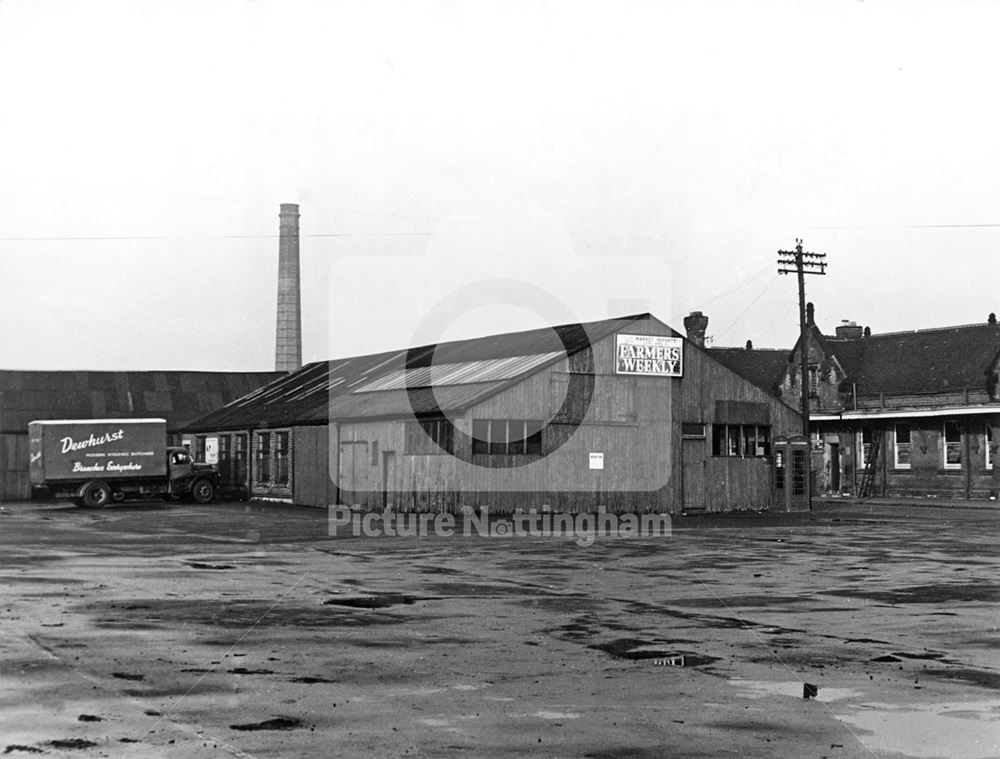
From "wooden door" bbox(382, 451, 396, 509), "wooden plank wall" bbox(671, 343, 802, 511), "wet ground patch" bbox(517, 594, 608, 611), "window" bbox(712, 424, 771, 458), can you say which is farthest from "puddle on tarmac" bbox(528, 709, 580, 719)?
"window" bbox(712, 424, 771, 458)

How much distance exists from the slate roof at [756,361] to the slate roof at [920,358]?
7.94 metres

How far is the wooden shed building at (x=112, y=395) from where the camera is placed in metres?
54.8

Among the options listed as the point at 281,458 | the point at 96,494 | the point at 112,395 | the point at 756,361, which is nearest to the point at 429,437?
the point at 281,458

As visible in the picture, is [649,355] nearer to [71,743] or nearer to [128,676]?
[128,676]

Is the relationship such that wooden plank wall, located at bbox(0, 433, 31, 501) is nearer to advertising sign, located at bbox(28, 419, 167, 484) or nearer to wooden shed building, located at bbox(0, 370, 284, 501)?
wooden shed building, located at bbox(0, 370, 284, 501)

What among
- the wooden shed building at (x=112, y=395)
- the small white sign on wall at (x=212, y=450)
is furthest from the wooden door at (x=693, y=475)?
the wooden shed building at (x=112, y=395)

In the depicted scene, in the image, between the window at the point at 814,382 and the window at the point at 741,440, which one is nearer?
the window at the point at 741,440

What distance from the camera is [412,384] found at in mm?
38500

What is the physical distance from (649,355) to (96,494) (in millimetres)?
19559

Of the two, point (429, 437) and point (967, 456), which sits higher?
point (429, 437)

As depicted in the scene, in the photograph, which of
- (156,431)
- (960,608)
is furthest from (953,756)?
(156,431)

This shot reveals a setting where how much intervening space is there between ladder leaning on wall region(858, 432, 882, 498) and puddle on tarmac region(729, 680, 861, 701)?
45152mm

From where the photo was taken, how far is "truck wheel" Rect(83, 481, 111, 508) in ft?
135

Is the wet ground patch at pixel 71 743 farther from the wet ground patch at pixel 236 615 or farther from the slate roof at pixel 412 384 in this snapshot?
the slate roof at pixel 412 384
